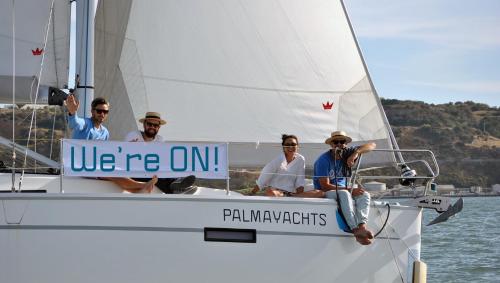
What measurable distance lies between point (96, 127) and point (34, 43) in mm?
2495

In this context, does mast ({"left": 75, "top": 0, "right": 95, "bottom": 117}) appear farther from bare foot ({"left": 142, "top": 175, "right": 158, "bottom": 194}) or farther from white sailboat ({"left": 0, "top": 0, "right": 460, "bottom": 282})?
bare foot ({"left": 142, "top": 175, "right": 158, "bottom": 194})

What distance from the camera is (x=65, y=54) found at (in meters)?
11.3

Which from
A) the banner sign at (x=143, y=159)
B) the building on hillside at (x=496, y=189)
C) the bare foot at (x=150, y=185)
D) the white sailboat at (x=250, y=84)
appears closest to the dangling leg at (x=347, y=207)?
the white sailboat at (x=250, y=84)

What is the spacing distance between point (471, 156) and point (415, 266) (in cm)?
7250

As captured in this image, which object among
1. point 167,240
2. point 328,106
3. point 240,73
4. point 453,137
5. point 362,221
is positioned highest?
point 453,137

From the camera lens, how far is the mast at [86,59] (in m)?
10.6

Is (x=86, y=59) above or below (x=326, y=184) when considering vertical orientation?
above

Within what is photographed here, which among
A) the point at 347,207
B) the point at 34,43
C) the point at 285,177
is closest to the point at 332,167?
the point at 285,177

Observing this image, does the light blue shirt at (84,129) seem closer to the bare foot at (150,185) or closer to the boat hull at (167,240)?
the bare foot at (150,185)

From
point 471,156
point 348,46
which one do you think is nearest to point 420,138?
point 471,156

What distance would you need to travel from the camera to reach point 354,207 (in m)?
8.84

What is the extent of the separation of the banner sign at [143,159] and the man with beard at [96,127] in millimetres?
148

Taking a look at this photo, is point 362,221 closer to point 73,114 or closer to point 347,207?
point 347,207

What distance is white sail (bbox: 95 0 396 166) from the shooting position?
10930 millimetres
